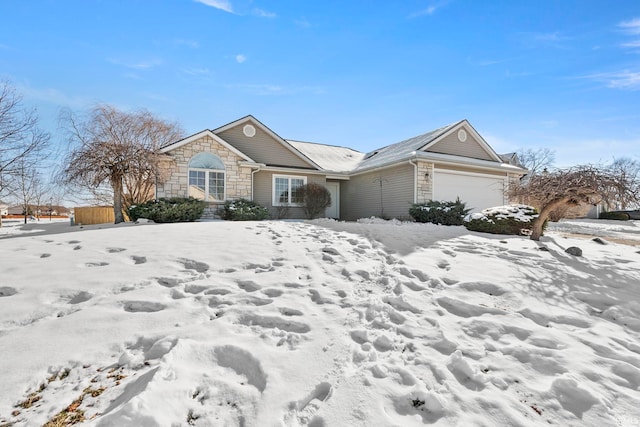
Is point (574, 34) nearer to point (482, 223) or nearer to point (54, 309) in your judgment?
point (482, 223)

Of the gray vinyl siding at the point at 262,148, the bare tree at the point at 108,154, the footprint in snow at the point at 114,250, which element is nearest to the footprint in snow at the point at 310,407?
the footprint in snow at the point at 114,250

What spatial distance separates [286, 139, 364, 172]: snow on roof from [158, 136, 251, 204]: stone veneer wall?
5054 millimetres

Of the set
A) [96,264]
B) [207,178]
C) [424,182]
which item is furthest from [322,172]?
[96,264]

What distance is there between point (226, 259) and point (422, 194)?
33.3 feet

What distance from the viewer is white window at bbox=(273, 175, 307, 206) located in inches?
538

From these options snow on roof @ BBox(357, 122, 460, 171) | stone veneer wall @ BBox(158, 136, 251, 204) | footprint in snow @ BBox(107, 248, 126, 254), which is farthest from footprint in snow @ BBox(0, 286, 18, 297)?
snow on roof @ BBox(357, 122, 460, 171)

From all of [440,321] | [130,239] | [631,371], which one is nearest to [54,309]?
[130,239]

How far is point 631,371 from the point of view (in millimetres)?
2049

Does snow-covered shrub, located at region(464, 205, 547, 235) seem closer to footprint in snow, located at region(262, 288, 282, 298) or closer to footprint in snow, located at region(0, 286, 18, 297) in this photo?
footprint in snow, located at region(262, 288, 282, 298)

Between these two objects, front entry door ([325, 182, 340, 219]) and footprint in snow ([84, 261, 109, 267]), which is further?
front entry door ([325, 182, 340, 219])

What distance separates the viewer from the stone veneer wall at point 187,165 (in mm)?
11305

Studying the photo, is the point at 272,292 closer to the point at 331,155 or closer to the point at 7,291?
the point at 7,291

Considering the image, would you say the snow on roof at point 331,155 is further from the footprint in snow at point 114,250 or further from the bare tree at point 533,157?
the bare tree at point 533,157

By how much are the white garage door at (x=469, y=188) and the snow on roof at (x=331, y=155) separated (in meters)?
5.23
